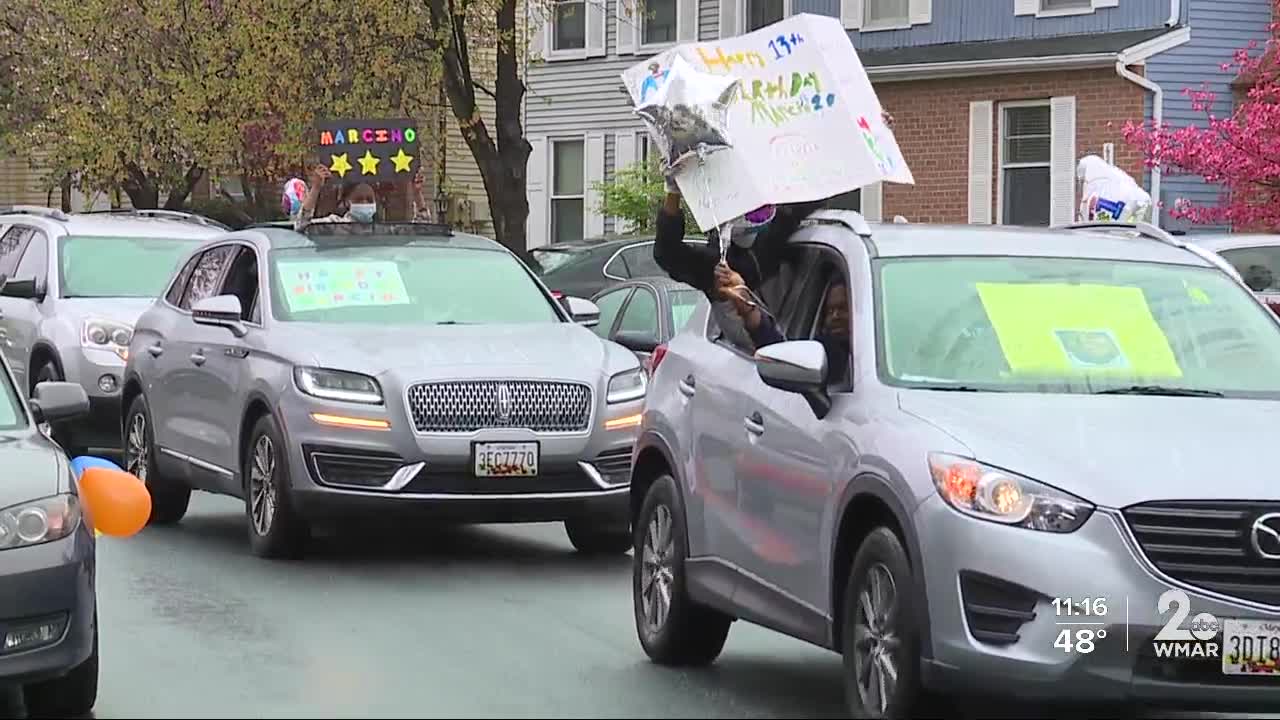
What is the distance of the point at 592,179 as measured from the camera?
39.0m

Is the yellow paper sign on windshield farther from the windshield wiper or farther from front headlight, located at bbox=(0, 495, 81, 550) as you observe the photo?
front headlight, located at bbox=(0, 495, 81, 550)

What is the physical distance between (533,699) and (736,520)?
92cm

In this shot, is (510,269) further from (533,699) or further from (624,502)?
(533,699)

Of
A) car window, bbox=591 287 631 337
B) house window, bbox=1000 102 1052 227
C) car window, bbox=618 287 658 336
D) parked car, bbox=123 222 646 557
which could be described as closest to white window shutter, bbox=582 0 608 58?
house window, bbox=1000 102 1052 227

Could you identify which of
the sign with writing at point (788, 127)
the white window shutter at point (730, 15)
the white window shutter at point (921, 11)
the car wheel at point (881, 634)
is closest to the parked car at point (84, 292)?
the sign with writing at point (788, 127)

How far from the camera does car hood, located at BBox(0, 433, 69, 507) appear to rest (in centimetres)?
766

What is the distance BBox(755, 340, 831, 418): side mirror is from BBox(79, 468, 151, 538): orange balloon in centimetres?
228

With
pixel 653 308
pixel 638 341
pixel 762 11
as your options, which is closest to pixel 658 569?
pixel 638 341

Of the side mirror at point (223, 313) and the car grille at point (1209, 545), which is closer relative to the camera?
the car grille at point (1209, 545)

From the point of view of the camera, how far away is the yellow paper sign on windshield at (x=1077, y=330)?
7727 mm

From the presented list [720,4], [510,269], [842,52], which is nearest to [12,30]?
[720,4]

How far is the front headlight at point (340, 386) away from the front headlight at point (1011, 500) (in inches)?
218

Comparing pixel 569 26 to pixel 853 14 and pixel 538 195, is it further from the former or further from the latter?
pixel 853 14

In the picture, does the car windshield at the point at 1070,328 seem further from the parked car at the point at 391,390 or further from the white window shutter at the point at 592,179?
the white window shutter at the point at 592,179
